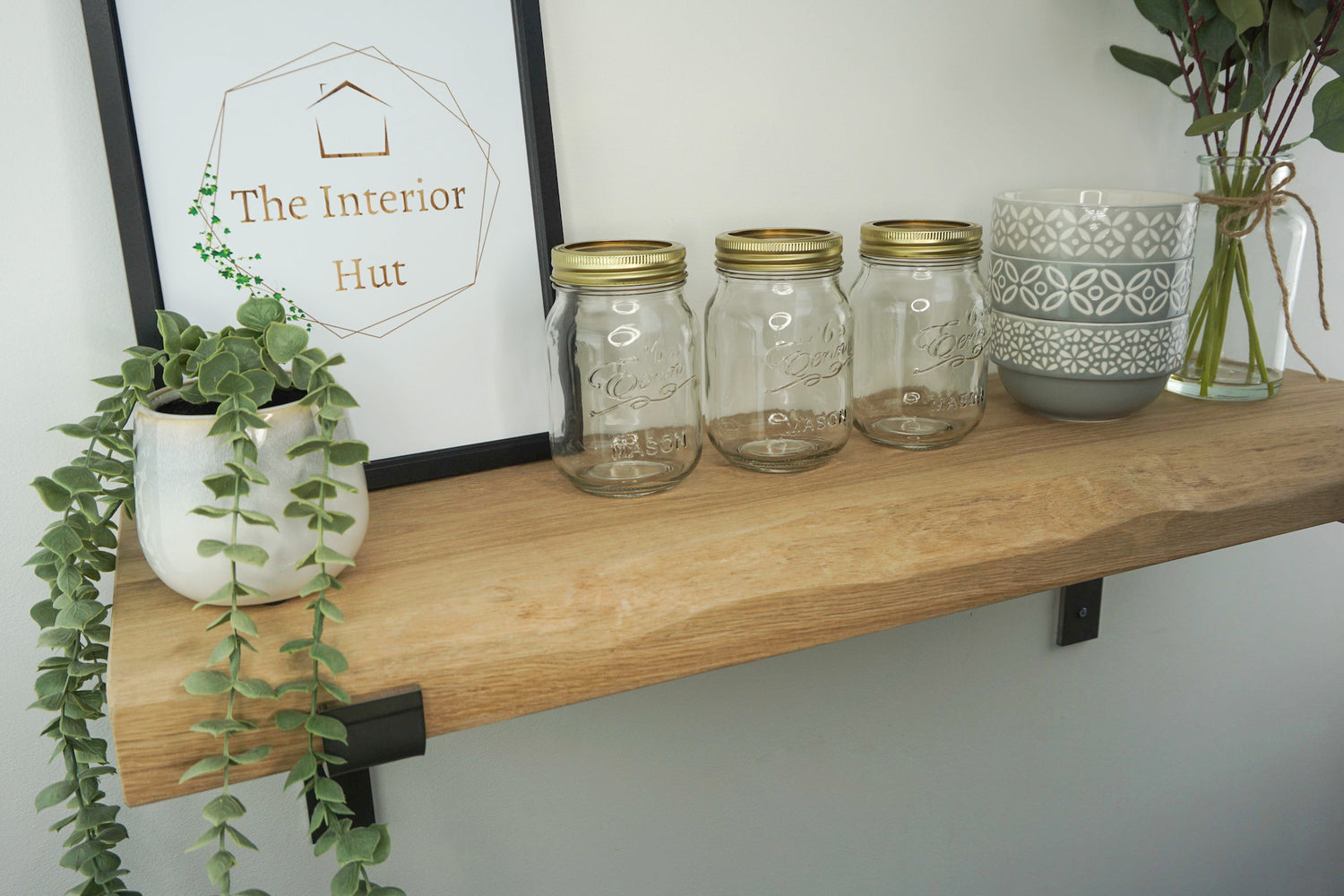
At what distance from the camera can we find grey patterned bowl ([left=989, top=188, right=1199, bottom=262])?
0.68m

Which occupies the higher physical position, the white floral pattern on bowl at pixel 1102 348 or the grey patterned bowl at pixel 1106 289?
the grey patterned bowl at pixel 1106 289

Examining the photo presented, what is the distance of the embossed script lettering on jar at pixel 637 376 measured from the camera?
606 mm

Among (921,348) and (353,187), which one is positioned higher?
(353,187)

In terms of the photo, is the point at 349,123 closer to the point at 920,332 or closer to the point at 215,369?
the point at 215,369

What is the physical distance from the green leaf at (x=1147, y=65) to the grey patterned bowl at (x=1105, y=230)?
6.4 inches

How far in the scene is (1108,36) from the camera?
33.7 inches

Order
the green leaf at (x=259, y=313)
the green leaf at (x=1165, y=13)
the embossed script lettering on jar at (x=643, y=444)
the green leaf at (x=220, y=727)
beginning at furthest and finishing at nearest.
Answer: the green leaf at (x=1165, y=13), the embossed script lettering on jar at (x=643, y=444), the green leaf at (x=259, y=313), the green leaf at (x=220, y=727)

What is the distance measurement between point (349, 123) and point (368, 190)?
0.04 meters

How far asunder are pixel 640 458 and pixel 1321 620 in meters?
1.00

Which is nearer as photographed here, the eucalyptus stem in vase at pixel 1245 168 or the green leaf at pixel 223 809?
the green leaf at pixel 223 809

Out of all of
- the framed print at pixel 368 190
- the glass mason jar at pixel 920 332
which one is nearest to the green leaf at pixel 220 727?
the framed print at pixel 368 190

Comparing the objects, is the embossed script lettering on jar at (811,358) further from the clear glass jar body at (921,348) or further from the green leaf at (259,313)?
the green leaf at (259,313)

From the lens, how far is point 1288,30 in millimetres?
677

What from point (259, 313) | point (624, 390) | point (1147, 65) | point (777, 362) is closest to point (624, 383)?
point (624, 390)
